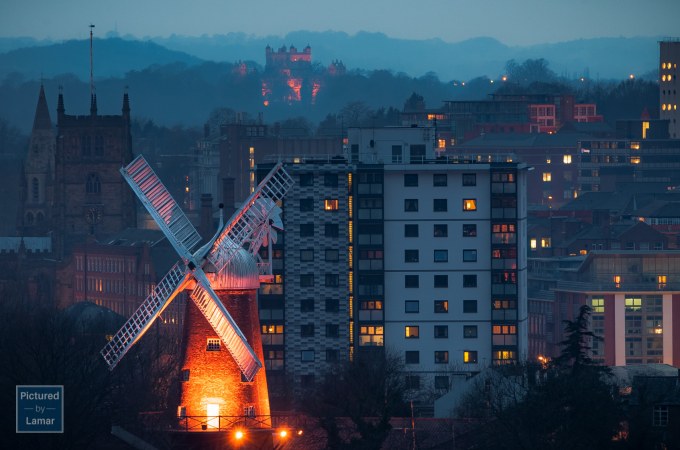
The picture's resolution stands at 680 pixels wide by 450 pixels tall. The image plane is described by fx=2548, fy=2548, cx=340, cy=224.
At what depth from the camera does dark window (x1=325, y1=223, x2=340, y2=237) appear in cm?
12606

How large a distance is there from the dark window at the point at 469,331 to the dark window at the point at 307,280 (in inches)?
311

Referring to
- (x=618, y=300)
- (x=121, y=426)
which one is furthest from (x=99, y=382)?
(x=618, y=300)

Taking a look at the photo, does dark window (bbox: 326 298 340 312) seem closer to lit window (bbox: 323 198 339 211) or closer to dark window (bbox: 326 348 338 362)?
dark window (bbox: 326 348 338 362)

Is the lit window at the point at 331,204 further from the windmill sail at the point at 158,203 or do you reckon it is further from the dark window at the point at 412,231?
the windmill sail at the point at 158,203

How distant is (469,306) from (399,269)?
13.2 feet

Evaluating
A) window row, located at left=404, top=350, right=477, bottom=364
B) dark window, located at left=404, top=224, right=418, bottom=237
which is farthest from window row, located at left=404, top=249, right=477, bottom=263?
window row, located at left=404, top=350, right=477, bottom=364

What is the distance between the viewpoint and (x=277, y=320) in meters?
126

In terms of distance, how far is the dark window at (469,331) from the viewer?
126m

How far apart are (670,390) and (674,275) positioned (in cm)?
8013

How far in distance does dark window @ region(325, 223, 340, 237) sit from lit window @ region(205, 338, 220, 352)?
37340 mm

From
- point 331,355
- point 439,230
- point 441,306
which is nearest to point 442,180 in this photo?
point 439,230

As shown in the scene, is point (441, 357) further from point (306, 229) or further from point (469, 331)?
point (306, 229)

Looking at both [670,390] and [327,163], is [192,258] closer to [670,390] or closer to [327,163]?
[670,390]

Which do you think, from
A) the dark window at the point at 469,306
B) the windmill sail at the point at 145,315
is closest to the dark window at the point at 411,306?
the dark window at the point at 469,306
